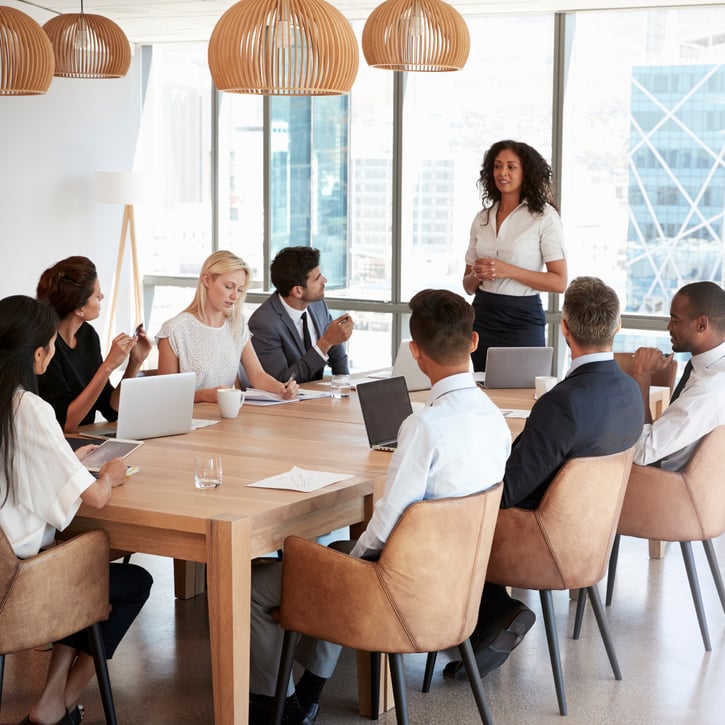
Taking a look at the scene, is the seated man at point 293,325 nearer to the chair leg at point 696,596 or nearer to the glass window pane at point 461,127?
the chair leg at point 696,596

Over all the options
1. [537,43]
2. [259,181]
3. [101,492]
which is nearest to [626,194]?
[537,43]

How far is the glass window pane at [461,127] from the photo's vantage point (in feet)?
25.8

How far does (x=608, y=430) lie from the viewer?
3324 mm

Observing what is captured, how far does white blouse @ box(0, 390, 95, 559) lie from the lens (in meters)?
2.69

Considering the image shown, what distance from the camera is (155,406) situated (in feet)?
12.1

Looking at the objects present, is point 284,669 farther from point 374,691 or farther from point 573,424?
point 573,424

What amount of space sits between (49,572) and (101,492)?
234 mm

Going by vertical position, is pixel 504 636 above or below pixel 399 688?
below

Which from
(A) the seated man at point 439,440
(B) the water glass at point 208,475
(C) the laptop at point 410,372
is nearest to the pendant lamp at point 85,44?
(C) the laptop at point 410,372

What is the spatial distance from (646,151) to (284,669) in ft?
18.6

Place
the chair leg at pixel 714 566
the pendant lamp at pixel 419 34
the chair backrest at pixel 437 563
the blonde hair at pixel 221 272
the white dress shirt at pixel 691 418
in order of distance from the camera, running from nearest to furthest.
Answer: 1. the chair backrest at pixel 437 563
2. the white dress shirt at pixel 691 418
3. the chair leg at pixel 714 566
4. the blonde hair at pixel 221 272
5. the pendant lamp at pixel 419 34

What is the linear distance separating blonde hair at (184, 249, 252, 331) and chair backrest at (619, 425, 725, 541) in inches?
70.6

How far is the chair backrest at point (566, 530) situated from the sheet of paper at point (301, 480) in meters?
0.55

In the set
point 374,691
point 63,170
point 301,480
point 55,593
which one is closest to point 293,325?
point 301,480
